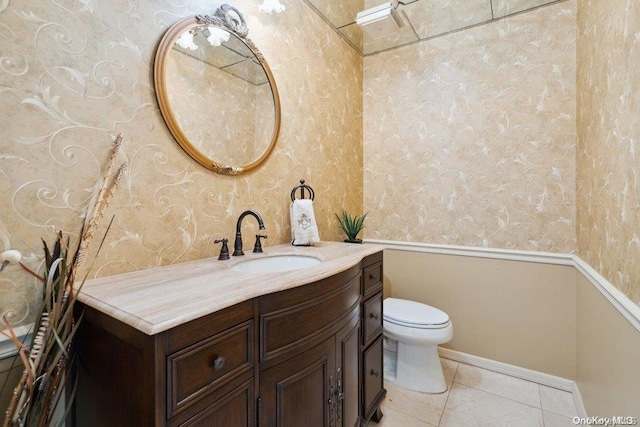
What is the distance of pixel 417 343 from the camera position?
5.57ft

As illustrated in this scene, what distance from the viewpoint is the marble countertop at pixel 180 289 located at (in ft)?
2.01

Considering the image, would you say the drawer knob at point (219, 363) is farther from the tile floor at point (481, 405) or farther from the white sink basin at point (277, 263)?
the tile floor at point (481, 405)

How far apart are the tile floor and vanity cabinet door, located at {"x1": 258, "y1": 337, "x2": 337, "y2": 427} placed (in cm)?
74

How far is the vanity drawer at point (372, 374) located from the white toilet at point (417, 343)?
0.27 metres

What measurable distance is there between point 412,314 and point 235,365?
137cm

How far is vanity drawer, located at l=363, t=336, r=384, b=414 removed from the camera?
136cm

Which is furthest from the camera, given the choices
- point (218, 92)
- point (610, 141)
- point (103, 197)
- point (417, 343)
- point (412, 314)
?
point (412, 314)

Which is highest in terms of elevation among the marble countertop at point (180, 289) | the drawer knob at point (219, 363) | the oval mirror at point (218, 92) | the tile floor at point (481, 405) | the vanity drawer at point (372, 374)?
the oval mirror at point (218, 92)

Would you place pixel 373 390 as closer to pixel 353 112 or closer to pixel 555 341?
pixel 555 341

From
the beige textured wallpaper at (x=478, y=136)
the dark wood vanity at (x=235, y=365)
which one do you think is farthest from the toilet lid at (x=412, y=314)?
the dark wood vanity at (x=235, y=365)

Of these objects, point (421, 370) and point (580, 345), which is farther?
point (421, 370)

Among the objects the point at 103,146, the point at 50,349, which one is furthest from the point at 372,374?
the point at 103,146

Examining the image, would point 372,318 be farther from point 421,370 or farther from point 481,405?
point 481,405

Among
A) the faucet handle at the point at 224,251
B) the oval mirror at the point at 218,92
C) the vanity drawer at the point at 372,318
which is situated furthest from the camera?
the vanity drawer at the point at 372,318
